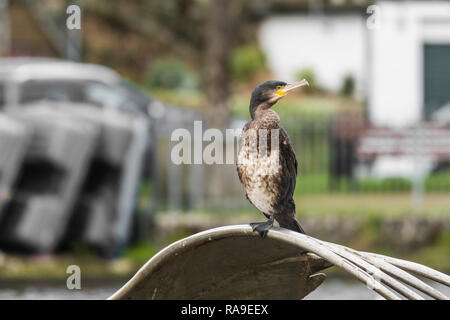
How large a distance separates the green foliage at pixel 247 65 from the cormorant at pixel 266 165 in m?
25.6

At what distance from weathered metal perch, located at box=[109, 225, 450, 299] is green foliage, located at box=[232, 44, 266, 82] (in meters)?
24.9

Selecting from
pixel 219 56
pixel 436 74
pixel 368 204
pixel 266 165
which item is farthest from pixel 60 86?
pixel 266 165

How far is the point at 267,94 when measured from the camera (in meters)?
3.92

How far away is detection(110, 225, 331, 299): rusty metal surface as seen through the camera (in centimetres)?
434

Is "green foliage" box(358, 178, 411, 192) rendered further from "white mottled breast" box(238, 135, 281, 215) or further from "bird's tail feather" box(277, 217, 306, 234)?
"white mottled breast" box(238, 135, 281, 215)

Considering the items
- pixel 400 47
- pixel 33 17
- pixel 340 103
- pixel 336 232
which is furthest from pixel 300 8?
pixel 336 232

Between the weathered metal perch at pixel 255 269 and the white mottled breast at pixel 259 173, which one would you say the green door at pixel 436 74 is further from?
the white mottled breast at pixel 259 173

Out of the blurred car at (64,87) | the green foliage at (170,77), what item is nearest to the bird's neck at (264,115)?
the blurred car at (64,87)

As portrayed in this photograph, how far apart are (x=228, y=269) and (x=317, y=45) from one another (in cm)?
2693

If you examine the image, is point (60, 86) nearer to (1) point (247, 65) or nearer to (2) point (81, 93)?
(2) point (81, 93)

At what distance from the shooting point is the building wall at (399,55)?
1811 centimetres

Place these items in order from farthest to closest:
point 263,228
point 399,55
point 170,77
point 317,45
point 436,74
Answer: point 317,45 → point 170,77 → point 436,74 → point 399,55 → point 263,228

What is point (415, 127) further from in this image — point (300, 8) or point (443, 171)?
point (300, 8)

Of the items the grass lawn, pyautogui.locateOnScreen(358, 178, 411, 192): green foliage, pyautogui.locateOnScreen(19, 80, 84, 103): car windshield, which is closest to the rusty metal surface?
the grass lawn
